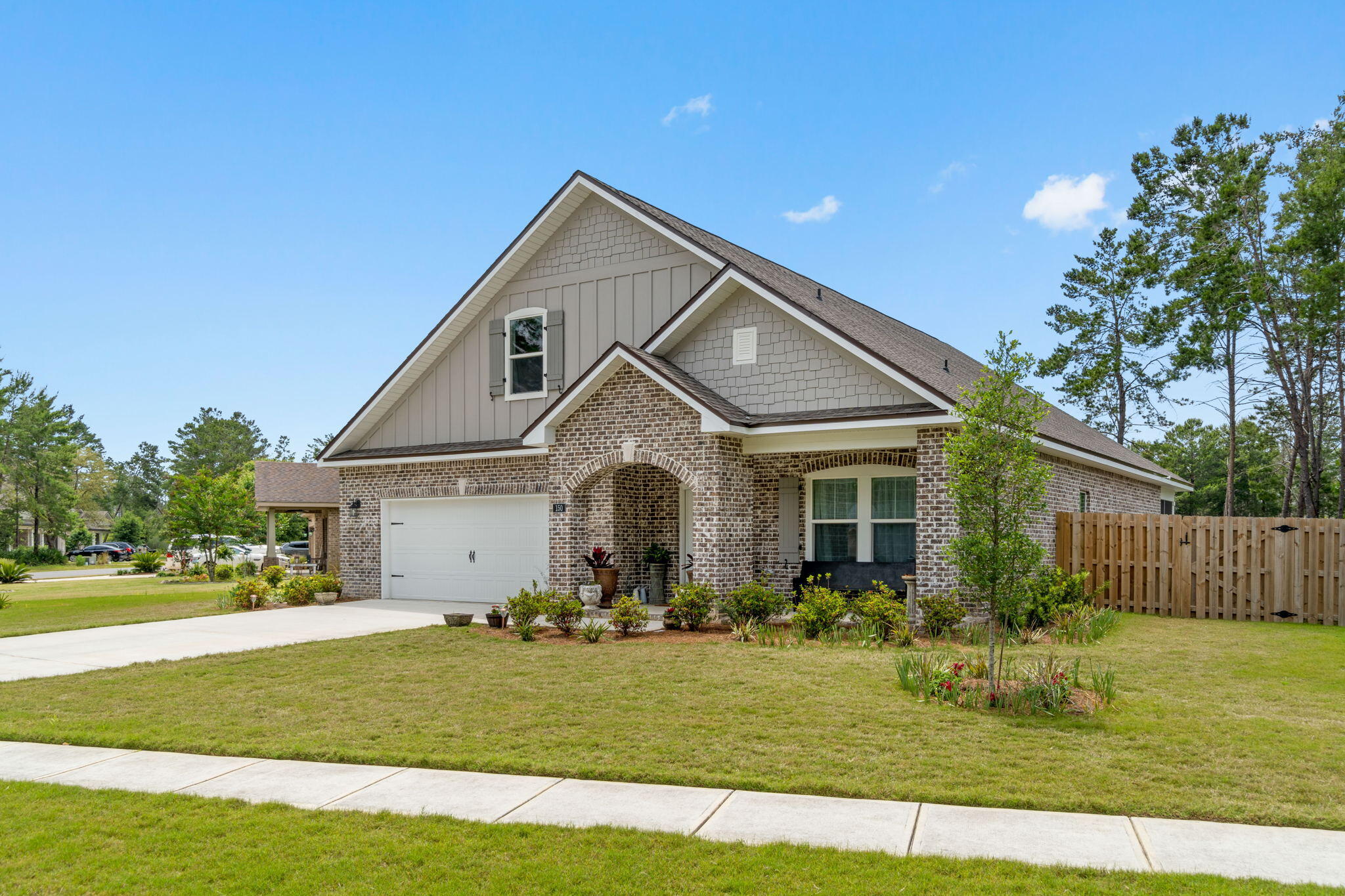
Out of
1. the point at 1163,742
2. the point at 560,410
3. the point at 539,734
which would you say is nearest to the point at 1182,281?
the point at 560,410

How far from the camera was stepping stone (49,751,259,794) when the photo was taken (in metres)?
6.31

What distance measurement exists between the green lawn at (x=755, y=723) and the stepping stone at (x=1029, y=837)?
219 mm

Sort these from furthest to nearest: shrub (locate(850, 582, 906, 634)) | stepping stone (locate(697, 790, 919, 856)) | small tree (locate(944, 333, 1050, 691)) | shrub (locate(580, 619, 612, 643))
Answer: shrub (locate(580, 619, 612, 643)), shrub (locate(850, 582, 906, 634)), small tree (locate(944, 333, 1050, 691)), stepping stone (locate(697, 790, 919, 856))

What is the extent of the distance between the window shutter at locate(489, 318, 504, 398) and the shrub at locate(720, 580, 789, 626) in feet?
26.1

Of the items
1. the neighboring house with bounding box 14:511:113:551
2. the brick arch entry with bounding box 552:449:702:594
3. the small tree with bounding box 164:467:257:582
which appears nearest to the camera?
the brick arch entry with bounding box 552:449:702:594

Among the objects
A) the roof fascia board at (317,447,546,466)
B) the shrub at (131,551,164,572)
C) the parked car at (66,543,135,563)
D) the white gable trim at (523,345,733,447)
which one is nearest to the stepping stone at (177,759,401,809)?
the white gable trim at (523,345,733,447)

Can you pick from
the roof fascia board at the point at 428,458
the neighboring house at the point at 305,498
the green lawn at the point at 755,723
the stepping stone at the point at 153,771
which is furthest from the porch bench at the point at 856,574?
the neighboring house at the point at 305,498

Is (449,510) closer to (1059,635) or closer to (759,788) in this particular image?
(1059,635)

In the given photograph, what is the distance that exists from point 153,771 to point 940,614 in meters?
9.40

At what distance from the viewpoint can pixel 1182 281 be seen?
3091cm

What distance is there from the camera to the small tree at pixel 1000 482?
870 cm

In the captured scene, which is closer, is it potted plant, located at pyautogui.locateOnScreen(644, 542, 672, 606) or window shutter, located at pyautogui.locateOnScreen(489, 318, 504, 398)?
potted plant, located at pyautogui.locateOnScreen(644, 542, 672, 606)

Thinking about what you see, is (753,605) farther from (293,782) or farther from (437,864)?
(437,864)

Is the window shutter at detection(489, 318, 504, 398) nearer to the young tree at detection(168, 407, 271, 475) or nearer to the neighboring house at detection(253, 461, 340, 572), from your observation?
the neighboring house at detection(253, 461, 340, 572)
